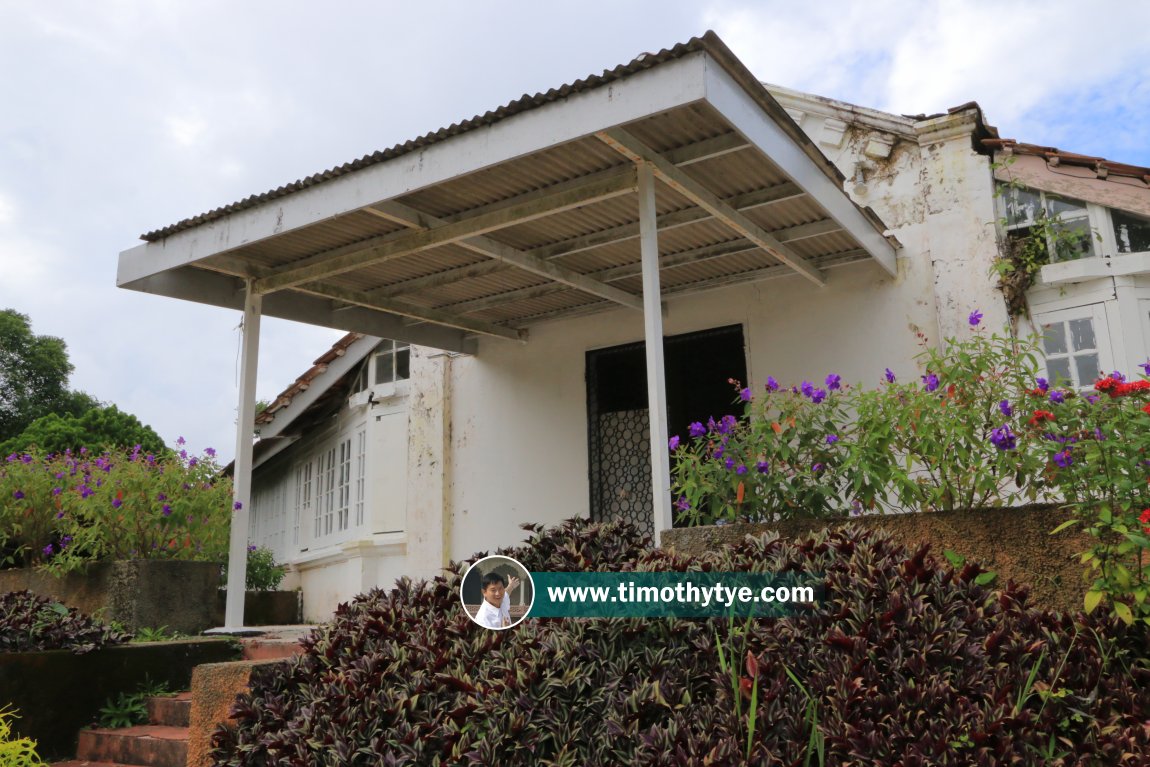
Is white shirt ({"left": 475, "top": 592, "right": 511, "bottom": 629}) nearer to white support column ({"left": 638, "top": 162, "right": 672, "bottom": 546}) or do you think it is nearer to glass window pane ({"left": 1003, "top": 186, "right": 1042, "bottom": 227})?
white support column ({"left": 638, "top": 162, "right": 672, "bottom": 546})

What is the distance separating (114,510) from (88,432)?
22.3m

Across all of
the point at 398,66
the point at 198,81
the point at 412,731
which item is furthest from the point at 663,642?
the point at 198,81

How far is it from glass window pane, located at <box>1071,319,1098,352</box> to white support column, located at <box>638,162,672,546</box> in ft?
11.4

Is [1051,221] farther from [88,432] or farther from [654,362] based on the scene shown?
[88,432]

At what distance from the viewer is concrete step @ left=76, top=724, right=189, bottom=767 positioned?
4.36 metres

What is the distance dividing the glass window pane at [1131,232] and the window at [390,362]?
714 cm

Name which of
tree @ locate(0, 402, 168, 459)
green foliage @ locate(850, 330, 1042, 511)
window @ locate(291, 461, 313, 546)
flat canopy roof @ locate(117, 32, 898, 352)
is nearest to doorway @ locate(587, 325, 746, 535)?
flat canopy roof @ locate(117, 32, 898, 352)

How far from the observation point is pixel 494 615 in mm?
3299

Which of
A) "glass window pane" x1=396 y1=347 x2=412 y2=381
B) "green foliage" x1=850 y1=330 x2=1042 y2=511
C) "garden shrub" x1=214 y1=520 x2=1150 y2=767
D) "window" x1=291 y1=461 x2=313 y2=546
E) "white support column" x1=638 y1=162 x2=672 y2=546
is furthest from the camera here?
"window" x1=291 y1=461 x2=313 y2=546

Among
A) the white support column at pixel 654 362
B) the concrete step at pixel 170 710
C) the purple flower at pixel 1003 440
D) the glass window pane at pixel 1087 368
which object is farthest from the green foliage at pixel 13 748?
the glass window pane at pixel 1087 368

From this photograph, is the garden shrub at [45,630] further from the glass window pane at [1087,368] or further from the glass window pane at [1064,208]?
the glass window pane at [1064,208]

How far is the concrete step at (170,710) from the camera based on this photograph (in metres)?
4.80

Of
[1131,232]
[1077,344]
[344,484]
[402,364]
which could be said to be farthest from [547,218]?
[344,484]

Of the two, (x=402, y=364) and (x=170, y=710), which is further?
(x=402, y=364)
